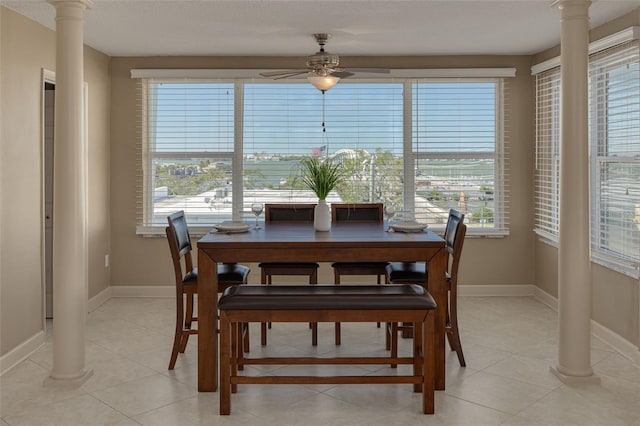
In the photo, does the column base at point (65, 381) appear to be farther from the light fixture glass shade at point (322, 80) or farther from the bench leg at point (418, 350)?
the light fixture glass shade at point (322, 80)

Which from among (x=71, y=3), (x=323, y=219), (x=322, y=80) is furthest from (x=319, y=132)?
(x=71, y=3)

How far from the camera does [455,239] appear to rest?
3932 mm

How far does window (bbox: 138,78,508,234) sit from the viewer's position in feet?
19.5

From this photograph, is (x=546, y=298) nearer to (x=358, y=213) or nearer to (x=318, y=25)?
(x=358, y=213)

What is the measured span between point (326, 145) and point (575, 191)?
287cm

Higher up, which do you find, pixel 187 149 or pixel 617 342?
pixel 187 149

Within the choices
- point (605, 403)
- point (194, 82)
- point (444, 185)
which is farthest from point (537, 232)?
point (194, 82)

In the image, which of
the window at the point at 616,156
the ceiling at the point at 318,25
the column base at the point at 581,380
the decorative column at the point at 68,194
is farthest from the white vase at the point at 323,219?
the window at the point at 616,156

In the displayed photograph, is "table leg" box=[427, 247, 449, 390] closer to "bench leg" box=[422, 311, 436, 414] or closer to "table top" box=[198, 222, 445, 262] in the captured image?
"table top" box=[198, 222, 445, 262]

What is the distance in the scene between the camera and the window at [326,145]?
595 centimetres

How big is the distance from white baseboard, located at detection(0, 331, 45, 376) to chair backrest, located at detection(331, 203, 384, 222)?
2409 mm


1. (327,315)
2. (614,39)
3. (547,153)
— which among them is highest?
(614,39)

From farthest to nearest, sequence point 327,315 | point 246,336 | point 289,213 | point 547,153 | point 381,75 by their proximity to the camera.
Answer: point 381,75 < point 547,153 < point 289,213 < point 246,336 < point 327,315

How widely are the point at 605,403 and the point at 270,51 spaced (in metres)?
4.01
